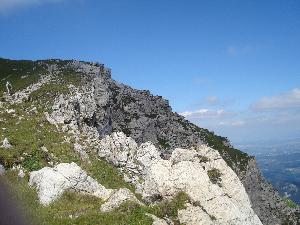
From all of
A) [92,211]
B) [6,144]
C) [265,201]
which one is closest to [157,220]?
[92,211]

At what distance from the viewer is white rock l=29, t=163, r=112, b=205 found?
2948 centimetres

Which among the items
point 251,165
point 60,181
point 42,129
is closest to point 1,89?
point 42,129

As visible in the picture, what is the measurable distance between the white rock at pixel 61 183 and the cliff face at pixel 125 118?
647 inches

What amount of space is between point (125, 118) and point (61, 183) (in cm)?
4070

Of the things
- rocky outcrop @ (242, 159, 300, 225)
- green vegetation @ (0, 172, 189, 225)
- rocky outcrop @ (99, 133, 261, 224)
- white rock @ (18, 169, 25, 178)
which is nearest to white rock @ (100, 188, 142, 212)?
green vegetation @ (0, 172, 189, 225)

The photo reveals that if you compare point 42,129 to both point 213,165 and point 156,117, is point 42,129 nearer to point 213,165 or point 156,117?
point 213,165

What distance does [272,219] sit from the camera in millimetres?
83938

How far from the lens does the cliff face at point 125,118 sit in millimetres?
54938

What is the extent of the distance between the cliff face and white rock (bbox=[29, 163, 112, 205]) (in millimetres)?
16442

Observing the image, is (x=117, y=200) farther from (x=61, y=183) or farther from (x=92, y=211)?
(x=61, y=183)

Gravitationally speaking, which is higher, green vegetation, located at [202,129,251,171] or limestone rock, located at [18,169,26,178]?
green vegetation, located at [202,129,251,171]

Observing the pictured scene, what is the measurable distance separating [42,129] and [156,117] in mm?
31505

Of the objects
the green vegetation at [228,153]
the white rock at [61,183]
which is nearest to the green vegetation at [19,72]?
the white rock at [61,183]

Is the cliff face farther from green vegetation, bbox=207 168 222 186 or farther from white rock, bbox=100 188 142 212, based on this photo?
white rock, bbox=100 188 142 212
